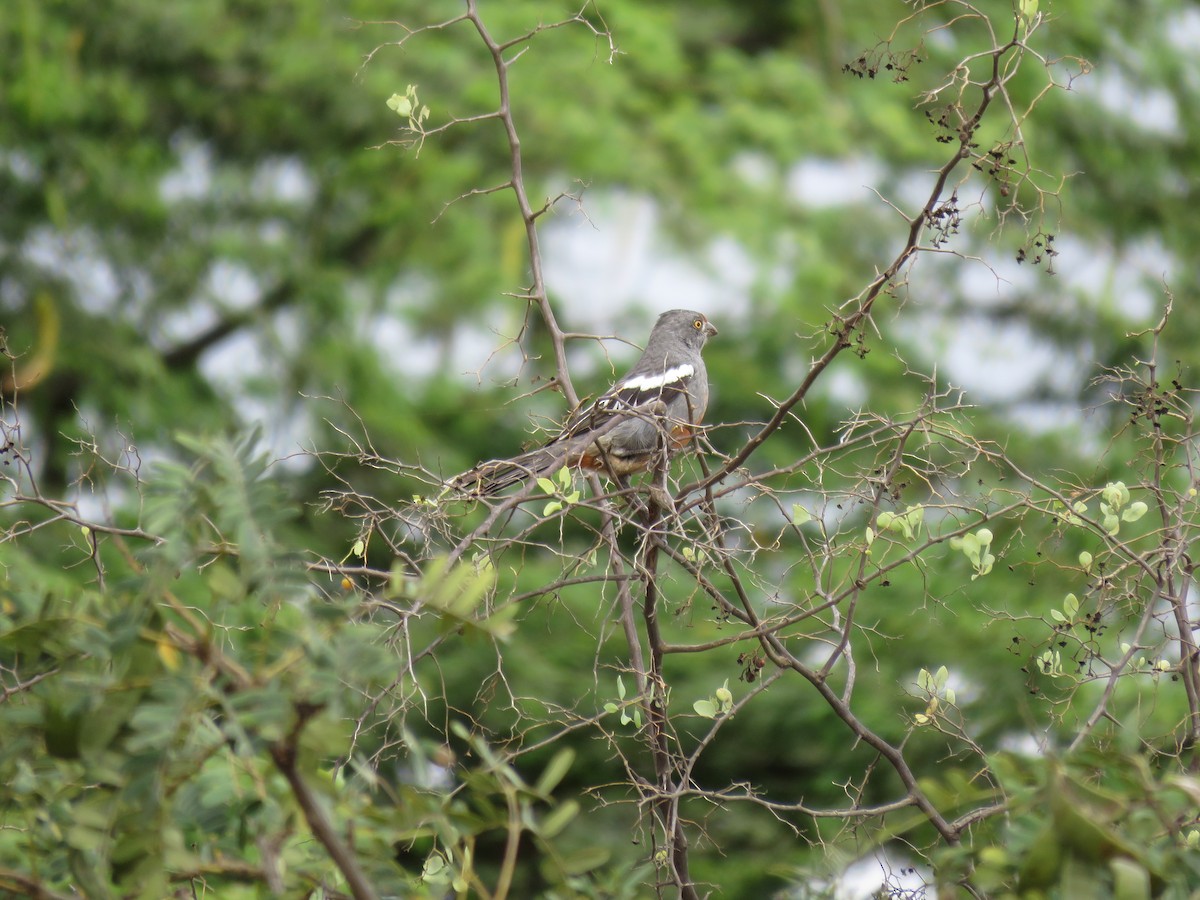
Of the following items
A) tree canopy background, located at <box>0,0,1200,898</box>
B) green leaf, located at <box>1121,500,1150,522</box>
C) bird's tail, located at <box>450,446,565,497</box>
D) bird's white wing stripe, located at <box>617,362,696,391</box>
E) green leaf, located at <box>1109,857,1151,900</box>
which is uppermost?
green leaf, located at <box>1109,857,1151,900</box>

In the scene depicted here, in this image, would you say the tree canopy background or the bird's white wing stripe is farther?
the bird's white wing stripe

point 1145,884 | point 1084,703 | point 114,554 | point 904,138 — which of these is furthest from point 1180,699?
point 1145,884

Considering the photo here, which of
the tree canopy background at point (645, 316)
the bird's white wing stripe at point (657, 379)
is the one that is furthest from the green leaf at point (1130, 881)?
the bird's white wing stripe at point (657, 379)

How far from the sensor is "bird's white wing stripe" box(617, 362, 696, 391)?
17.8 ft

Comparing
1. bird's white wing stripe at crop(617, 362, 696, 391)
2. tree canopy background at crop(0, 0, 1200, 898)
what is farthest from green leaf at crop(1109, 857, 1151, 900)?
bird's white wing stripe at crop(617, 362, 696, 391)

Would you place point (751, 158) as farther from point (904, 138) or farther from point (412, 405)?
point (412, 405)

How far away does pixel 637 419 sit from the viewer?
516 cm

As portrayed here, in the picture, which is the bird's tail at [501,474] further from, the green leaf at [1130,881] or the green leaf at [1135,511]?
the green leaf at [1130,881]

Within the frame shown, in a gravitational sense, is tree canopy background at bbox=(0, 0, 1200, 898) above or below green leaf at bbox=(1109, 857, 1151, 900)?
below

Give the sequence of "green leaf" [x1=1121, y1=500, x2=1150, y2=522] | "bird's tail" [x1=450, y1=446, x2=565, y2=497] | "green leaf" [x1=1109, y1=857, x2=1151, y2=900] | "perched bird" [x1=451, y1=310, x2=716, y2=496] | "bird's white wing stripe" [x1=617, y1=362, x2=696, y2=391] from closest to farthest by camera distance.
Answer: "green leaf" [x1=1109, y1=857, x2=1151, y2=900]
"green leaf" [x1=1121, y1=500, x2=1150, y2=522]
"bird's tail" [x1=450, y1=446, x2=565, y2=497]
"perched bird" [x1=451, y1=310, x2=716, y2=496]
"bird's white wing stripe" [x1=617, y1=362, x2=696, y2=391]

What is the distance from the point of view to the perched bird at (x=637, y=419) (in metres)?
3.39

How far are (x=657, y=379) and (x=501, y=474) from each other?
1.51 meters

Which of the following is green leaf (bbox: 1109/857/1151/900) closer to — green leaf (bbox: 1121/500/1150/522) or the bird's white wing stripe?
green leaf (bbox: 1121/500/1150/522)

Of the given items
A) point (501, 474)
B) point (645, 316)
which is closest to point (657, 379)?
point (501, 474)
